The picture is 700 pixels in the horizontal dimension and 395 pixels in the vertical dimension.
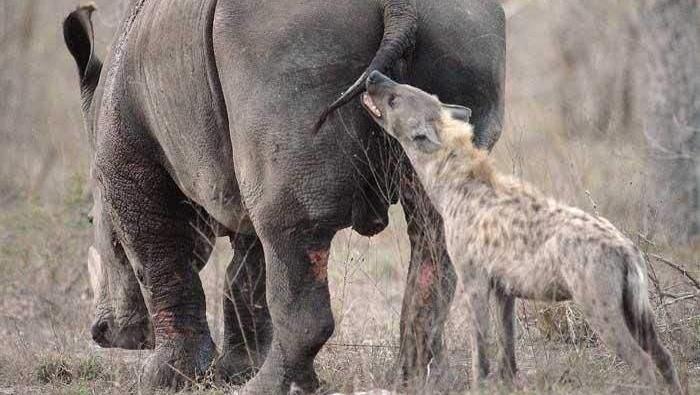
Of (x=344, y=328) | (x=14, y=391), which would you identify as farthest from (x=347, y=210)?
(x=344, y=328)

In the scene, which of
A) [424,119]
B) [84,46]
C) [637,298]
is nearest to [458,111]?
[424,119]

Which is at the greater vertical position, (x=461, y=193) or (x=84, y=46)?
(x=84, y=46)

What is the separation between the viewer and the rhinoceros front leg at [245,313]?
7.91 m

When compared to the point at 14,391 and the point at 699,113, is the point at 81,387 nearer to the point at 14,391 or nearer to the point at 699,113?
the point at 14,391

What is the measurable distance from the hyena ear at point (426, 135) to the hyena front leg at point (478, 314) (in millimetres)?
641

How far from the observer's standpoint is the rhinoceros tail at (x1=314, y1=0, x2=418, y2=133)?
5961mm

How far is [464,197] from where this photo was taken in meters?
6.06

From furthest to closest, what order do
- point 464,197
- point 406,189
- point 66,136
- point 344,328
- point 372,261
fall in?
point 66,136 → point 372,261 → point 344,328 → point 406,189 → point 464,197

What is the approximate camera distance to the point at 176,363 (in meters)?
7.61

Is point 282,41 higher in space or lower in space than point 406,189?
higher

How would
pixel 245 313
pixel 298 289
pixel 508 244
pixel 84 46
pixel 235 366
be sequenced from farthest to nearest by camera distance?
pixel 84 46, pixel 245 313, pixel 235 366, pixel 298 289, pixel 508 244

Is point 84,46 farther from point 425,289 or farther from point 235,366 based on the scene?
point 425,289

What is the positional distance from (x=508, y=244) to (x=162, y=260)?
2.53m

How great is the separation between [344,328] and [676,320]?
2.51 m
